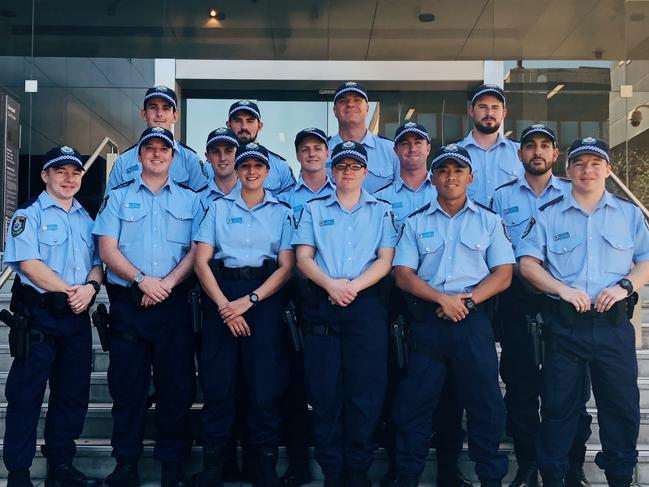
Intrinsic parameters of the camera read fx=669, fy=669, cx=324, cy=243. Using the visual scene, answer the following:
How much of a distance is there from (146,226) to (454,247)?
1.65 metres

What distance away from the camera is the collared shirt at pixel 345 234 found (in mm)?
3477

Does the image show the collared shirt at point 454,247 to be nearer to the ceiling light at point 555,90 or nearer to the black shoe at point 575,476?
the black shoe at point 575,476

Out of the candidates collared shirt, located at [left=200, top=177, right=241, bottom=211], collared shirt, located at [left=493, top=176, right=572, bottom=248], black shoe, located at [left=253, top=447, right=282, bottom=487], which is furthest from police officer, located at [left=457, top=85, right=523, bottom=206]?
black shoe, located at [left=253, top=447, right=282, bottom=487]

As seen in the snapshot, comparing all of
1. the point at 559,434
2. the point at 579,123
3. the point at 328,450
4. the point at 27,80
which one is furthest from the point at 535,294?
the point at 27,80

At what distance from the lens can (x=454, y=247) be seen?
3.40 meters

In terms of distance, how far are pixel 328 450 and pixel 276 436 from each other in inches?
11.9

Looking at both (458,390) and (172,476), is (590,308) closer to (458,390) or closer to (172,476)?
(458,390)

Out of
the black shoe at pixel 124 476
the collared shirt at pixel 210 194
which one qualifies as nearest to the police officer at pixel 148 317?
the black shoe at pixel 124 476

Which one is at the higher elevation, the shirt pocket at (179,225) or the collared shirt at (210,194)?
the collared shirt at (210,194)

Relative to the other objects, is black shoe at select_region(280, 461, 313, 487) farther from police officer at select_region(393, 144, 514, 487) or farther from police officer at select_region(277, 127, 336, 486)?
police officer at select_region(393, 144, 514, 487)

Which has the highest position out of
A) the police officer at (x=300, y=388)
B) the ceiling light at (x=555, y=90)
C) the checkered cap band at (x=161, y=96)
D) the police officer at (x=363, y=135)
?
the ceiling light at (x=555, y=90)

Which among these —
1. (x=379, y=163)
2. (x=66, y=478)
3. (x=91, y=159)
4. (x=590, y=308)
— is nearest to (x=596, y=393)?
(x=590, y=308)

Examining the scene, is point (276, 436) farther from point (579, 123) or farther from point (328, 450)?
point (579, 123)

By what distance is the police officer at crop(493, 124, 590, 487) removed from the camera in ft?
11.5
